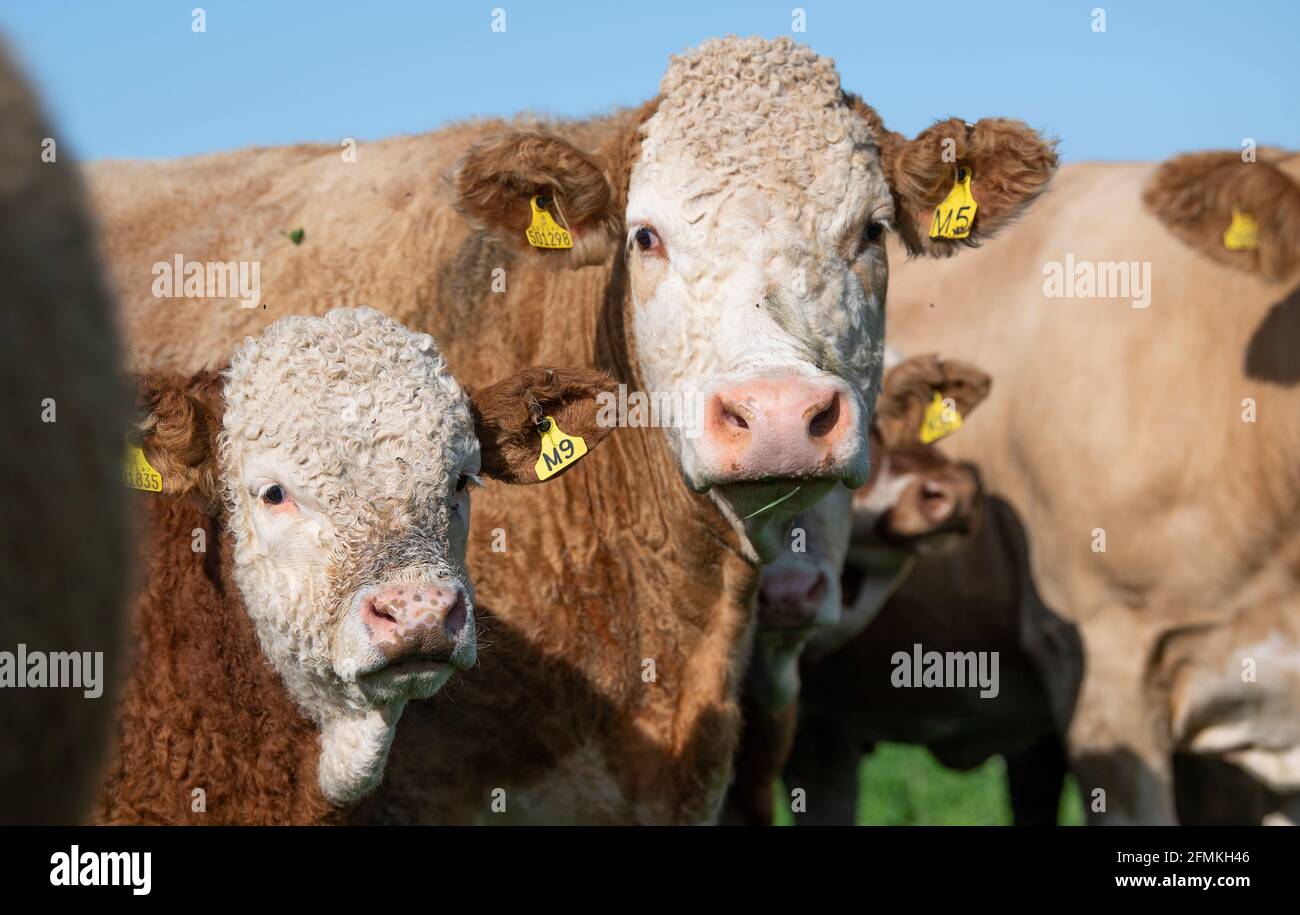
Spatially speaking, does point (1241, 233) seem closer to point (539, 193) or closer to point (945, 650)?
point (945, 650)

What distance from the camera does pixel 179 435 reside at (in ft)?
12.5

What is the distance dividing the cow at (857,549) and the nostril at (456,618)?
2.06 meters

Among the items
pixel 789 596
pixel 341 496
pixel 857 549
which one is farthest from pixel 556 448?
pixel 857 549

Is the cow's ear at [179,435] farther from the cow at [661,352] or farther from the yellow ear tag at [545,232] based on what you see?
the yellow ear tag at [545,232]

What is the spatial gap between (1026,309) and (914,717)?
7.14 feet

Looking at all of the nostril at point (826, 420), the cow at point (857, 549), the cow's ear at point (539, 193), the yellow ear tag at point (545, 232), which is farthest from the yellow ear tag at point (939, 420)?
the nostril at point (826, 420)

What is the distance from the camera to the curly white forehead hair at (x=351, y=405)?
3.67 metres

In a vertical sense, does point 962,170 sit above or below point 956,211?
above

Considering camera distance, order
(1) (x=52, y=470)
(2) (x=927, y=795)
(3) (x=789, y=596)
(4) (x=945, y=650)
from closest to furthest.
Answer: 1. (1) (x=52, y=470)
2. (3) (x=789, y=596)
3. (4) (x=945, y=650)
4. (2) (x=927, y=795)

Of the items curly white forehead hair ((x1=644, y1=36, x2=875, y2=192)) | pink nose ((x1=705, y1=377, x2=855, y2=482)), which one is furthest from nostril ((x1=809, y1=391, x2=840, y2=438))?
curly white forehead hair ((x1=644, y1=36, x2=875, y2=192))

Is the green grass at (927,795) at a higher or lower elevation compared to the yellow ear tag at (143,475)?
lower

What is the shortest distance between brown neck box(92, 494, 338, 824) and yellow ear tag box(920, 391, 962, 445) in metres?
3.28

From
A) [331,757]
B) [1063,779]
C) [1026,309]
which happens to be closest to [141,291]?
[331,757]

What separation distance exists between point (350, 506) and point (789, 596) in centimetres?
232
